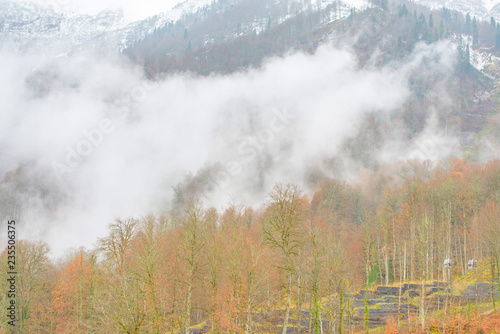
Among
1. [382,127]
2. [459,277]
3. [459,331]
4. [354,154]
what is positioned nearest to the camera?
[459,331]

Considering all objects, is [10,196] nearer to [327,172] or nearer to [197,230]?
[327,172]

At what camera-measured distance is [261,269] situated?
32656 millimetres

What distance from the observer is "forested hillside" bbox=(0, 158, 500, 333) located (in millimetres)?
30312

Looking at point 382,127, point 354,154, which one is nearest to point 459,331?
point 354,154

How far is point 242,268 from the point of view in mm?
32312

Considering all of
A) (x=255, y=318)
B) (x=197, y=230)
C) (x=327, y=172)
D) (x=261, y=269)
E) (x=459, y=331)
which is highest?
(x=327, y=172)

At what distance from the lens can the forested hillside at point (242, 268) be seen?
30312 millimetres

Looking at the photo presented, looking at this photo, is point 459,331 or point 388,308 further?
point 388,308

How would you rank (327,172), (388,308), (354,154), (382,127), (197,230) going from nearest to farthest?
(197,230)
(388,308)
(327,172)
(354,154)
(382,127)

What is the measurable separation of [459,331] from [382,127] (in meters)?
181

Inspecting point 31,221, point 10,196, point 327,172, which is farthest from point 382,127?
point 10,196

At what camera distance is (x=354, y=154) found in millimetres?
180750

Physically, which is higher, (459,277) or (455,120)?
(455,120)

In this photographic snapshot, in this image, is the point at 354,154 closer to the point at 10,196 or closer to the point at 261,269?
the point at 261,269
